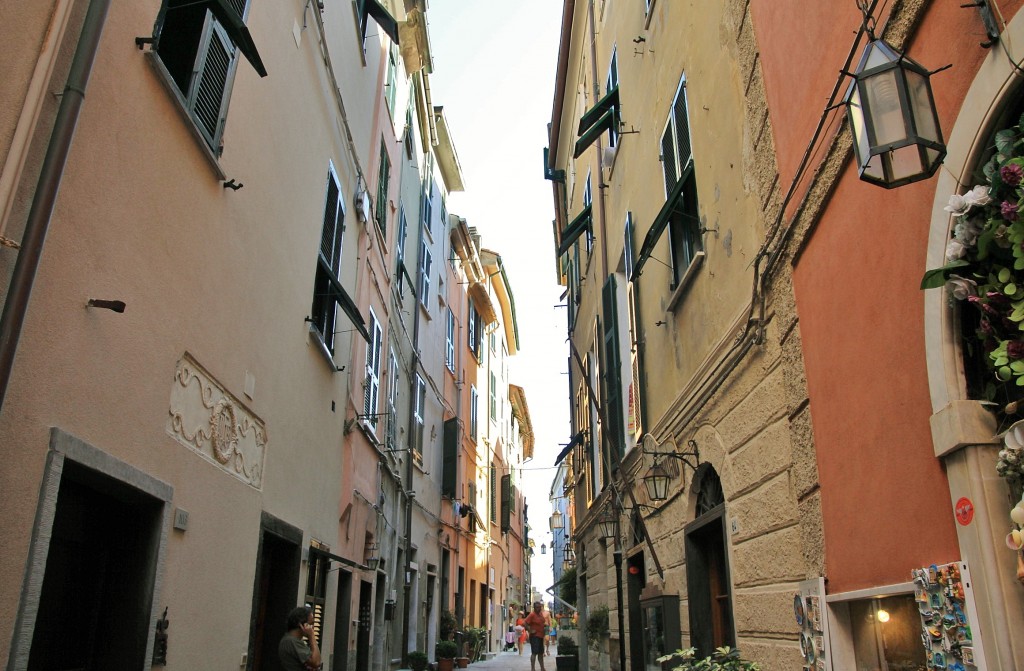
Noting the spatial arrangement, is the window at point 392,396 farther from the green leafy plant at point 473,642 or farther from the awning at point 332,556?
the green leafy plant at point 473,642

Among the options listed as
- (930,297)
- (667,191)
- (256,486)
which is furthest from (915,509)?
(667,191)

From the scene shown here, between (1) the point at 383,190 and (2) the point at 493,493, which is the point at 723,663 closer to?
(1) the point at 383,190

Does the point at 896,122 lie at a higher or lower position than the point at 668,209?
lower

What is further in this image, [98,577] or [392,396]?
[392,396]

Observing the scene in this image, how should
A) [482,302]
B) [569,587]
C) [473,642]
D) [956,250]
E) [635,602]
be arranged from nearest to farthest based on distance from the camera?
[956,250] < [635,602] < [473,642] < [482,302] < [569,587]

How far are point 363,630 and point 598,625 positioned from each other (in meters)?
4.29

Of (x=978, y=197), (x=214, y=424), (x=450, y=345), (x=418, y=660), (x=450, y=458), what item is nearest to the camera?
(x=978, y=197)

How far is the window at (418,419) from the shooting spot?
15.6 meters

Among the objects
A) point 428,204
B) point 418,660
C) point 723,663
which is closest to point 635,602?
point 418,660

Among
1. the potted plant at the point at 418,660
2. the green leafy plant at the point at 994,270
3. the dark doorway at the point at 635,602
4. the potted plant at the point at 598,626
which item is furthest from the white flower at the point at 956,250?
the potted plant at the point at 418,660

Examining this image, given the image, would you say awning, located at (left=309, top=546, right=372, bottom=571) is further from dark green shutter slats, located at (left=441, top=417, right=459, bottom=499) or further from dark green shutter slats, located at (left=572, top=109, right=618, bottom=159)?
dark green shutter slats, located at (left=441, top=417, right=459, bottom=499)

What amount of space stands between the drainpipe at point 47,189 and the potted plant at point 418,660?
1234cm

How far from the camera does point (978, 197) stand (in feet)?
8.63

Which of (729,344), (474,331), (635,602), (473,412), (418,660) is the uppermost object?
(474,331)
